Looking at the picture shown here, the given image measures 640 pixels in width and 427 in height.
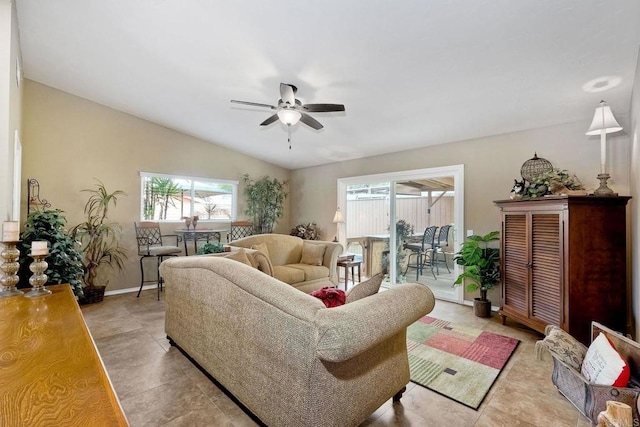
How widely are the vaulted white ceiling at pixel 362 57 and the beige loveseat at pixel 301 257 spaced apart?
190 cm

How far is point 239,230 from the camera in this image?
6.21 m

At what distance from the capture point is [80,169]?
448 cm

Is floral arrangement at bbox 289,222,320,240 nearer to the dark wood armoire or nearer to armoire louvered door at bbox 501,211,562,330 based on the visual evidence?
armoire louvered door at bbox 501,211,562,330

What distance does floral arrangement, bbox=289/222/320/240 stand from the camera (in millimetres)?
6248

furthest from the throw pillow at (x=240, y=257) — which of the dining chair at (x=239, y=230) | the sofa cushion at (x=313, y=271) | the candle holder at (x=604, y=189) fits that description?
the candle holder at (x=604, y=189)

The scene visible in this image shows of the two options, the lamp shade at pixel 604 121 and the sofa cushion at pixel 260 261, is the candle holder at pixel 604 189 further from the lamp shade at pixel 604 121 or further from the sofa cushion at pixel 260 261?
the sofa cushion at pixel 260 261

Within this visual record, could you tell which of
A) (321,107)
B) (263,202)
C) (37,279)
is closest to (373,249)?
(263,202)

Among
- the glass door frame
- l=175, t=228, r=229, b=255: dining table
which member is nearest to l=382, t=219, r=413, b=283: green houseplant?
the glass door frame

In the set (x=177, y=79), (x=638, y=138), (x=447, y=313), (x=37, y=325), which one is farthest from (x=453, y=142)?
(x=37, y=325)

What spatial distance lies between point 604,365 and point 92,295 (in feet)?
18.5

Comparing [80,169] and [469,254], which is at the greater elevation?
[80,169]

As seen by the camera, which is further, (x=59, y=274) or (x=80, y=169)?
(x=80, y=169)

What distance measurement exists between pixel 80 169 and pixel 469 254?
5.72 metres

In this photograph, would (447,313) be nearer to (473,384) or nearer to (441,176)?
(473,384)
